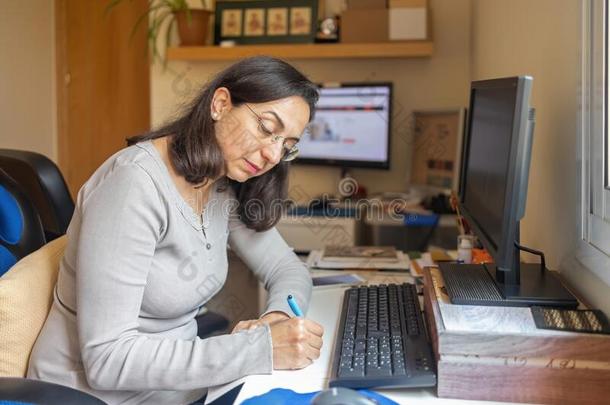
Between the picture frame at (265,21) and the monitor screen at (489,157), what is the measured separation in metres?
1.58

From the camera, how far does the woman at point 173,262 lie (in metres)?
1.02

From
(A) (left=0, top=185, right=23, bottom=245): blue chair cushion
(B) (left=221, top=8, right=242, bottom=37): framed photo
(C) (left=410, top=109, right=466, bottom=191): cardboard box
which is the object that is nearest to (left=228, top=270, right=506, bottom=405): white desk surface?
(A) (left=0, top=185, right=23, bottom=245): blue chair cushion

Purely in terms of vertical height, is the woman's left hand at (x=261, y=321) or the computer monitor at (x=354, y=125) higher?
the computer monitor at (x=354, y=125)

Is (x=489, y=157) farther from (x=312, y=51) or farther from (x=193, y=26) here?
(x=193, y=26)

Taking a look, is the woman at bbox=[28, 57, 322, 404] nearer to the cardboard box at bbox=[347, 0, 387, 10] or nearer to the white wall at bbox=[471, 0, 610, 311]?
the white wall at bbox=[471, 0, 610, 311]

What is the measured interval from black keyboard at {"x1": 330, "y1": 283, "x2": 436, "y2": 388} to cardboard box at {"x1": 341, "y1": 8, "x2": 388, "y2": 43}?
1700 mm

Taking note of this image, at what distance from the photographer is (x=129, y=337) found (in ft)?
3.38

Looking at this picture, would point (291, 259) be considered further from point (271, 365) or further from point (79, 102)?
point (79, 102)

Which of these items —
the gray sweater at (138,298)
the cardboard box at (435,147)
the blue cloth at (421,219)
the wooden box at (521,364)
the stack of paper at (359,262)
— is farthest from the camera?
the cardboard box at (435,147)

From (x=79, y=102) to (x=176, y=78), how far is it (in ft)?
3.75

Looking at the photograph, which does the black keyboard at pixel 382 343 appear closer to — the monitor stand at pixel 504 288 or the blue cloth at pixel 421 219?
the monitor stand at pixel 504 288

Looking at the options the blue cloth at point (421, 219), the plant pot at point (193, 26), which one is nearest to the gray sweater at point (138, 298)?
the blue cloth at point (421, 219)

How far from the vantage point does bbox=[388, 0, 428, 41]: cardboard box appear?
9.17ft

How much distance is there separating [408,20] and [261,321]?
78.0 inches
